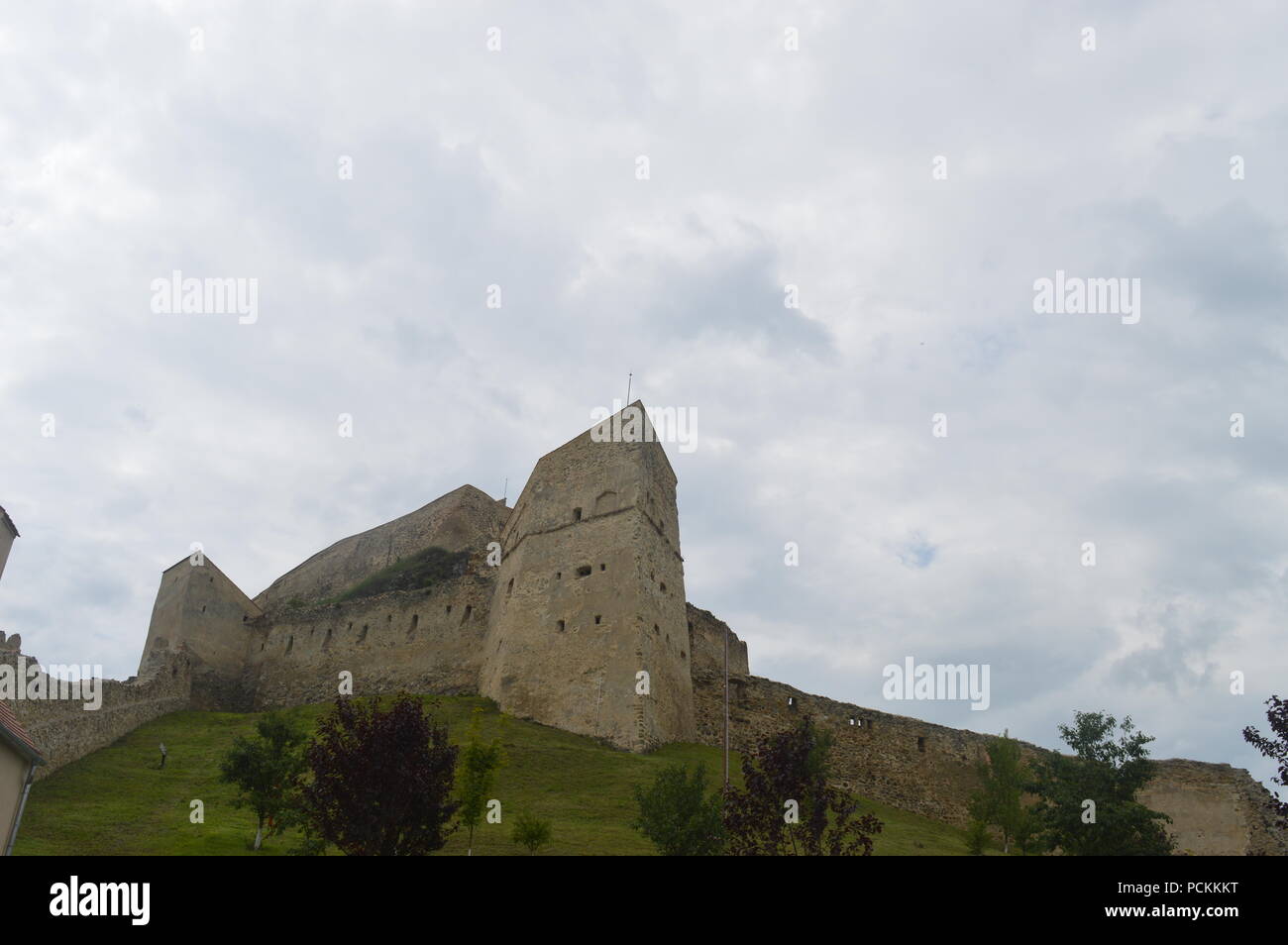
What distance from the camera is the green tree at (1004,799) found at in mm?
26375

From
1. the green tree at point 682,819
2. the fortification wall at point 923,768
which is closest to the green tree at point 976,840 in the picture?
the fortification wall at point 923,768

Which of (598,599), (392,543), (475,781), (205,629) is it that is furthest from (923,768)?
(392,543)

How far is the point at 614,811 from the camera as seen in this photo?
22.8 meters

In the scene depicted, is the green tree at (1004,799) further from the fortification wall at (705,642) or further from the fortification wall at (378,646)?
the fortification wall at (378,646)

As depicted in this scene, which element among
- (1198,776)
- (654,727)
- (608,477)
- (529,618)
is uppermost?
(608,477)

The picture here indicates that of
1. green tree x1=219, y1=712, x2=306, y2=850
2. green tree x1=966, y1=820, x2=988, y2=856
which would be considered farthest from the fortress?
green tree x1=219, y1=712, x2=306, y2=850

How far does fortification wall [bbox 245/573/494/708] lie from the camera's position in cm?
4069

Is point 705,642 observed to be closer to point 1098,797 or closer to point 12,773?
point 1098,797

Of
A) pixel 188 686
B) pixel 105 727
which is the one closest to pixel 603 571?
pixel 105 727
